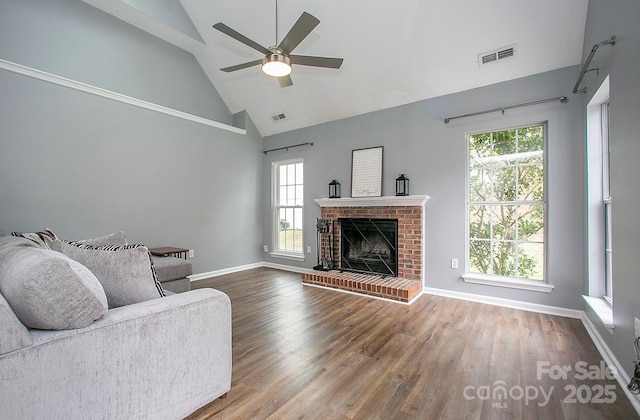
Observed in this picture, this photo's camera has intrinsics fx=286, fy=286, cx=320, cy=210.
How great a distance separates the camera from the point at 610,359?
2.07 meters

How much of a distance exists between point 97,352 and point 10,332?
0.29 m

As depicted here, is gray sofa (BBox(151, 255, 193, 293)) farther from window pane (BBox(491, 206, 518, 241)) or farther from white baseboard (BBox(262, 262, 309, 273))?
window pane (BBox(491, 206, 518, 241))

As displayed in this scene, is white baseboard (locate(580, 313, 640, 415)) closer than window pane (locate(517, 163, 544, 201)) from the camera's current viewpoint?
Yes

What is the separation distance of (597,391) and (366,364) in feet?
4.71

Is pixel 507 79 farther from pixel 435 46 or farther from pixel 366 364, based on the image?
pixel 366 364

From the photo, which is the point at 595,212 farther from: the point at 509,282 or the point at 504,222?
the point at 509,282

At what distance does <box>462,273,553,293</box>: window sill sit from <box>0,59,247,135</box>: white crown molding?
458cm

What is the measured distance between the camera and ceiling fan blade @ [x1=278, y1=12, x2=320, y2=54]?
7.32 feet

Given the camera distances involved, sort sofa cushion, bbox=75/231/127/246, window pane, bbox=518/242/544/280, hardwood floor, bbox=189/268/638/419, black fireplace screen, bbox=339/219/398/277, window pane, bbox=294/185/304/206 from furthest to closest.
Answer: window pane, bbox=294/185/304/206 → black fireplace screen, bbox=339/219/398/277 → window pane, bbox=518/242/544/280 → sofa cushion, bbox=75/231/127/246 → hardwood floor, bbox=189/268/638/419

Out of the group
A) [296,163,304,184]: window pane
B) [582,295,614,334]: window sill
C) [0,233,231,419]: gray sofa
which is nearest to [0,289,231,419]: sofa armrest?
[0,233,231,419]: gray sofa

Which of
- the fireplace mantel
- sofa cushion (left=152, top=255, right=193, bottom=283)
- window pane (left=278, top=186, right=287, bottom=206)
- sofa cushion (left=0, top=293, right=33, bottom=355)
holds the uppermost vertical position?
window pane (left=278, top=186, right=287, bottom=206)

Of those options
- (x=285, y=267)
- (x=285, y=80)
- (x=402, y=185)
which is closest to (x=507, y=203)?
(x=402, y=185)

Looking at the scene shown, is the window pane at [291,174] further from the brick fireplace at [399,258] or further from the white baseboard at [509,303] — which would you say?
the white baseboard at [509,303]

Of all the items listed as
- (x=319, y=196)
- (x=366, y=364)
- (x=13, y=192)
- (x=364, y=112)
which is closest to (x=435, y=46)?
(x=364, y=112)
